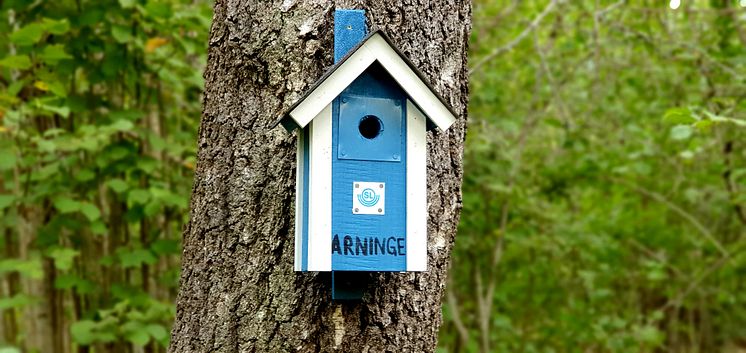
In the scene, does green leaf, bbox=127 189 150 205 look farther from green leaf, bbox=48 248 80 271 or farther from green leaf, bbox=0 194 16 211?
green leaf, bbox=0 194 16 211

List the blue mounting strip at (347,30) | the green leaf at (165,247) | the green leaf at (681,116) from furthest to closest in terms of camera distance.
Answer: the green leaf at (165,247) → the green leaf at (681,116) → the blue mounting strip at (347,30)

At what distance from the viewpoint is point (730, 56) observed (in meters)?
5.15

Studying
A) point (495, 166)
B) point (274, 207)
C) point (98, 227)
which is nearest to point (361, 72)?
point (274, 207)

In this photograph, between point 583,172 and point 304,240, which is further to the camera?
point 583,172

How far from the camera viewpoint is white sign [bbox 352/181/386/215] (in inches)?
69.9

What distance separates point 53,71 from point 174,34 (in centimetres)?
64

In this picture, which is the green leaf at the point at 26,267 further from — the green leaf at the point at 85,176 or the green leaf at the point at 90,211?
the green leaf at the point at 85,176

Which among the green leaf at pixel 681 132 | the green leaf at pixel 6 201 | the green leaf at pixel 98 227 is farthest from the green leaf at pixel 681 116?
the green leaf at pixel 6 201

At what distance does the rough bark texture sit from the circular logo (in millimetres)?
196

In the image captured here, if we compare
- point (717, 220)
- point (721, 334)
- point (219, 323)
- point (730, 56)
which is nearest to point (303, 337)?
point (219, 323)

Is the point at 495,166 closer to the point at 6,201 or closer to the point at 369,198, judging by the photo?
the point at 6,201

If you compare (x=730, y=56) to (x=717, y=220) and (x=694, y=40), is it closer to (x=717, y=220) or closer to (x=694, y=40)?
(x=694, y=40)

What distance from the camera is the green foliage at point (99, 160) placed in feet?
13.0

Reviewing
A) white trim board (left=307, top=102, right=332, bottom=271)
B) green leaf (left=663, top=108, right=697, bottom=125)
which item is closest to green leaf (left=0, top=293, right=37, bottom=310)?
white trim board (left=307, top=102, right=332, bottom=271)
